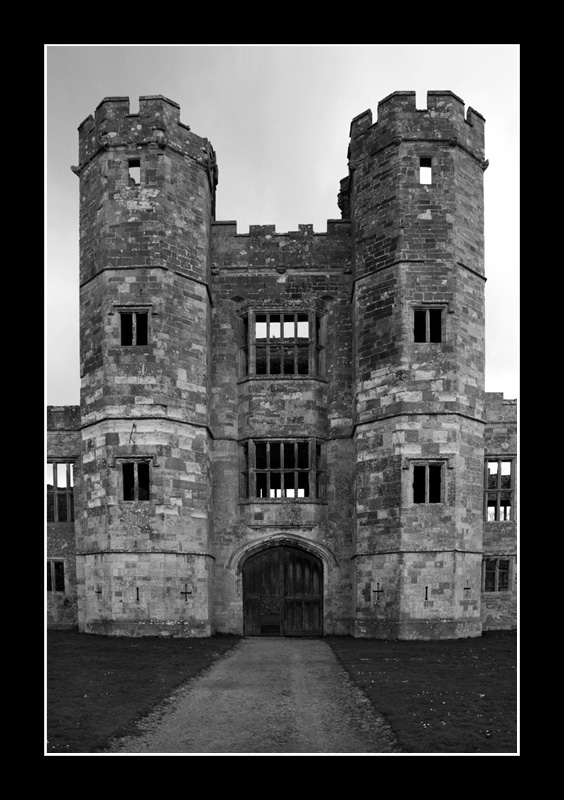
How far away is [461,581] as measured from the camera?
798 inches

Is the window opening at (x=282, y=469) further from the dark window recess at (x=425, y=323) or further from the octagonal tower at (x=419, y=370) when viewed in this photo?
the dark window recess at (x=425, y=323)

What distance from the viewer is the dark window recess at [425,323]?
21.3m

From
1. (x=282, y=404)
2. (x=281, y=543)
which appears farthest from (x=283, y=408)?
(x=281, y=543)

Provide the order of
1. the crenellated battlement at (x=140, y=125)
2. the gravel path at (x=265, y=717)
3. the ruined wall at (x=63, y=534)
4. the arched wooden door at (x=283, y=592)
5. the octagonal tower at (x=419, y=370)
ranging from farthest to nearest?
the ruined wall at (x=63, y=534), the arched wooden door at (x=283, y=592), the crenellated battlement at (x=140, y=125), the octagonal tower at (x=419, y=370), the gravel path at (x=265, y=717)

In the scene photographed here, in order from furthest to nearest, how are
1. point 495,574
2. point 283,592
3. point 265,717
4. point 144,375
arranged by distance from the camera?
point 495,574, point 283,592, point 144,375, point 265,717

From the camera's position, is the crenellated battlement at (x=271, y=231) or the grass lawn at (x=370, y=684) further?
the crenellated battlement at (x=271, y=231)

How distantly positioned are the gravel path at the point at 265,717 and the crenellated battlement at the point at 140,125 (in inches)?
578

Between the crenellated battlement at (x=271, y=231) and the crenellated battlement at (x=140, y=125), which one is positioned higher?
the crenellated battlement at (x=140, y=125)

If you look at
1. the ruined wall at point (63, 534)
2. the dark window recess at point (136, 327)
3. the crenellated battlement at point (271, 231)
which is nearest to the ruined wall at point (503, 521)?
the crenellated battlement at point (271, 231)

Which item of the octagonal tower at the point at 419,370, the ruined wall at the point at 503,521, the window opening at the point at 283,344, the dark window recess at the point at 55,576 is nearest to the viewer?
the octagonal tower at the point at 419,370

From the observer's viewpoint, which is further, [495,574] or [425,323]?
[495,574]

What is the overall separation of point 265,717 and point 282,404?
13.9 m

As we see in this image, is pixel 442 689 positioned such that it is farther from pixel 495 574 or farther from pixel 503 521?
pixel 503 521

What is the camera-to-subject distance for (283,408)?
23359 mm
